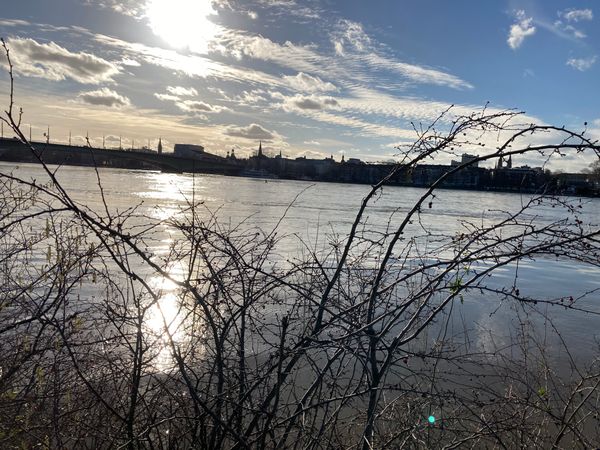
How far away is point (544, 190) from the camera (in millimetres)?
3180

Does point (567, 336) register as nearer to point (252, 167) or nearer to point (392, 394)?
point (392, 394)

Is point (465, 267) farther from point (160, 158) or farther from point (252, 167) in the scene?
point (252, 167)

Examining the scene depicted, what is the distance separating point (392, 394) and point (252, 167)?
13285 centimetres

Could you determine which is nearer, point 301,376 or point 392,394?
point 392,394

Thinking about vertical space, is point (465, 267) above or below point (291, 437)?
above

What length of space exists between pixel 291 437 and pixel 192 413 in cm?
139

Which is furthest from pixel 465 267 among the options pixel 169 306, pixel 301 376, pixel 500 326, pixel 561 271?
pixel 561 271

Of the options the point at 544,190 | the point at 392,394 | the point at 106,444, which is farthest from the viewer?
the point at 392,394

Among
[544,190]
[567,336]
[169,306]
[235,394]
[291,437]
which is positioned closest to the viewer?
[544,190]

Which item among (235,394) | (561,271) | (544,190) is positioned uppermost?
Result: (544,190)

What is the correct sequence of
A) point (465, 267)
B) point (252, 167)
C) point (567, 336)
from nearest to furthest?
point (465, 267) < point (567, 336) < point (252, 167)

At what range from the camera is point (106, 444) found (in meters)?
3.86

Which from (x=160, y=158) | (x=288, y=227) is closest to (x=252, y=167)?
(x=160, y=158)

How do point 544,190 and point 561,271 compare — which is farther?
point 561,271
